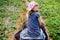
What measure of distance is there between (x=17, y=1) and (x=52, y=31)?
2.44 metres

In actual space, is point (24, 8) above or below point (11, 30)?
above

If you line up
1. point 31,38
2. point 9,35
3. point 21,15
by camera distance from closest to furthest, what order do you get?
point 31,38 < point 9,35 < point 21,15

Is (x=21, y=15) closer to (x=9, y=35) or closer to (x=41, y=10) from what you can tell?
(x=41, y=10)

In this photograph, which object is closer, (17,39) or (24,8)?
(17,39)

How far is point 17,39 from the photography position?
5113 mm

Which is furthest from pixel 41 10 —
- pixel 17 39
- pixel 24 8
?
pixel 17 39

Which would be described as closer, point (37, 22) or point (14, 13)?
point (37, 22)

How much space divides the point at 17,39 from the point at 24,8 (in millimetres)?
2367

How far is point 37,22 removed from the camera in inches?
174

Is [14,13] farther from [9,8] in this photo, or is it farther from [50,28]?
[50,28]

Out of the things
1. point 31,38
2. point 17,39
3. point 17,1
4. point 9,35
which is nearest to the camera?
point 31,38

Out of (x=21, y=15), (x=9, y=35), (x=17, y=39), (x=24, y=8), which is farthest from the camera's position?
(x=24, y=8)

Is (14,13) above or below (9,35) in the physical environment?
above

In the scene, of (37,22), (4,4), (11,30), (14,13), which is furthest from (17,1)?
(37,22)
